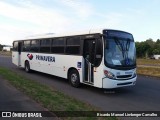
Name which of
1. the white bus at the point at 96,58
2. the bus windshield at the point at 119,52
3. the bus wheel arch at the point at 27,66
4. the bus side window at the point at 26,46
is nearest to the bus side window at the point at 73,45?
the white bus at the point at 96,58

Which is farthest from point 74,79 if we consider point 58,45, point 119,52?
point 58,45

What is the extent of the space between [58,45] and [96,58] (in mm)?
4411

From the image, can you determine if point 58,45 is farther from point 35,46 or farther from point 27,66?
point 27,66

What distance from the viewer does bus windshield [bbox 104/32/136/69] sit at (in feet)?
38.1

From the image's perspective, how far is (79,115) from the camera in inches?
304

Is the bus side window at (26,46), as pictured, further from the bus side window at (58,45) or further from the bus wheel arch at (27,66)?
the bus side window at (58,45)

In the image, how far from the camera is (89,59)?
12523mm

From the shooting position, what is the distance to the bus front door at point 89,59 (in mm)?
12328

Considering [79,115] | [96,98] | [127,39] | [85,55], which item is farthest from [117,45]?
[79,115]

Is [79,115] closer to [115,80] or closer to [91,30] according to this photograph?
[115,80]

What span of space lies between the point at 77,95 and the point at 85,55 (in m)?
2.37

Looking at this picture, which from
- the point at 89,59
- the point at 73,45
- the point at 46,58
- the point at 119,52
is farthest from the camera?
the point at 46,58

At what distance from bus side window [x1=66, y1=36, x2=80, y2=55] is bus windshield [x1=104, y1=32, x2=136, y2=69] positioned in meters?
2.21

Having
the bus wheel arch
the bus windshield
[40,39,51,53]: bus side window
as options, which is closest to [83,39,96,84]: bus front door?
the bus windshield
